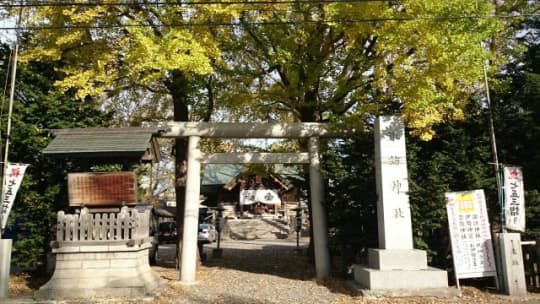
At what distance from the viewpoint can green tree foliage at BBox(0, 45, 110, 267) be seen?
37.6 ft

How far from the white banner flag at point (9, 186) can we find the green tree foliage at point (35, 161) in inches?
47.1

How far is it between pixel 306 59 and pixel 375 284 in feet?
23.2

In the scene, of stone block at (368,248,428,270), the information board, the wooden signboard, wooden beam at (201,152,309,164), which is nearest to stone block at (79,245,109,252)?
the wooden signboard

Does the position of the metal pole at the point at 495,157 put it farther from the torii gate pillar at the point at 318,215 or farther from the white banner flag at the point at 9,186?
the white banner flag at the point at 9,186

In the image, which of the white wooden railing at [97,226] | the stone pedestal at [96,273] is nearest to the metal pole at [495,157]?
the stone pedestal at [96,273]

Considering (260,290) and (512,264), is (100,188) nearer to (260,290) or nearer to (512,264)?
(260,290)

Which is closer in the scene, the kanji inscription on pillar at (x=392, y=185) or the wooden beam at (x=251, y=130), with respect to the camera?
the kanji inscription on pillar at (x=392, y=185)

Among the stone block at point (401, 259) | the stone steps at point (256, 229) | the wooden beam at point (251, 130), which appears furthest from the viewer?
the stone steps at point (256, 229)

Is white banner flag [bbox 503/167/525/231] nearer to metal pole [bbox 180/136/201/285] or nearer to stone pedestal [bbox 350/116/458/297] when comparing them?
stone pedestal [bbox 350/116/458/297]

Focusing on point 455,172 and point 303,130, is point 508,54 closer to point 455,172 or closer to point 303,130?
point 455,172

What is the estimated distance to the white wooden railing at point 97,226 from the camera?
390 inches

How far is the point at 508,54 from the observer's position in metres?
12.5

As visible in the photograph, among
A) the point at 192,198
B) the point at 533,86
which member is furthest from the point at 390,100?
the point at 192,198

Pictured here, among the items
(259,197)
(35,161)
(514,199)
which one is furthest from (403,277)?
(259,197)
